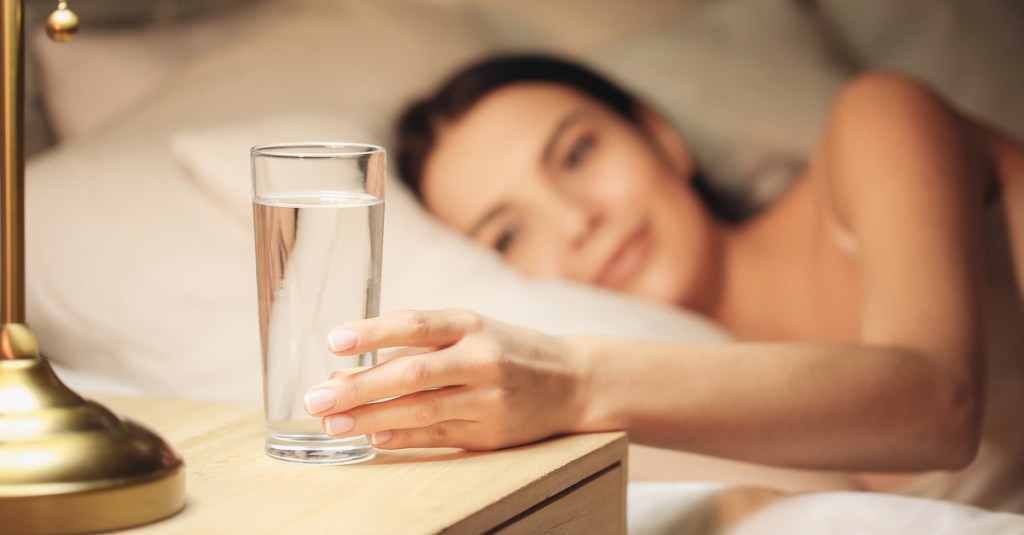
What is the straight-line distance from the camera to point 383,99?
1608 millimetres

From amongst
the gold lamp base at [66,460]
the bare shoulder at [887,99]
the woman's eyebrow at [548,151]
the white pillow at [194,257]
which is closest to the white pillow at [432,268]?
the white pillow at [194,257]

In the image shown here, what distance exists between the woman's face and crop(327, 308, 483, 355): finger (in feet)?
2.41

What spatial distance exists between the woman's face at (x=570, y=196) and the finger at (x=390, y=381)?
755mm

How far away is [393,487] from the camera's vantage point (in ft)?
2.27

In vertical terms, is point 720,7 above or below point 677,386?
above

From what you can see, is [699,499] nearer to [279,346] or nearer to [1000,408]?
[279,346]

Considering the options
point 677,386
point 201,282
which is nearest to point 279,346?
point 677,386

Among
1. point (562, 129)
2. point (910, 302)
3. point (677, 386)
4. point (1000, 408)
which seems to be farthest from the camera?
point (562, 129)

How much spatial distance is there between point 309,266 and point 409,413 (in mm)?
122

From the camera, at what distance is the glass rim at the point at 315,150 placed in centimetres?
72

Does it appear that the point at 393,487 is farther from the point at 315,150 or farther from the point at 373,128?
the point at 373,128

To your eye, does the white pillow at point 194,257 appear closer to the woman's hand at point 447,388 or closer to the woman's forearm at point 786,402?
the woman's forearm at point 786,402

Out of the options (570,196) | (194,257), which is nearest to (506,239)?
Answer: (570,196)

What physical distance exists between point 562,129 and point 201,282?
536 mm
